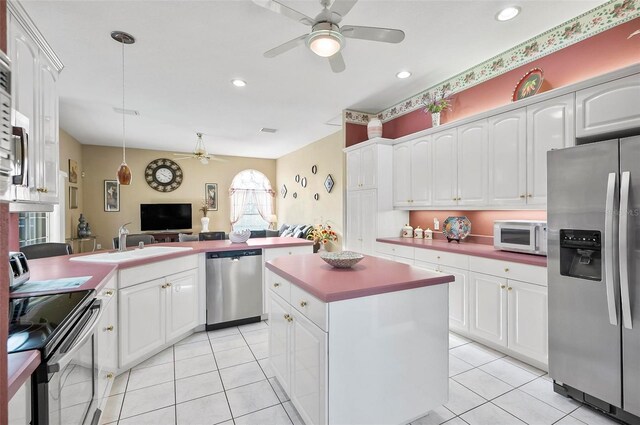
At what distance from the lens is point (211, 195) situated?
810 centimetres

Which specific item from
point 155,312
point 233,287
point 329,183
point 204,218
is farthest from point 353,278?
point 204,218

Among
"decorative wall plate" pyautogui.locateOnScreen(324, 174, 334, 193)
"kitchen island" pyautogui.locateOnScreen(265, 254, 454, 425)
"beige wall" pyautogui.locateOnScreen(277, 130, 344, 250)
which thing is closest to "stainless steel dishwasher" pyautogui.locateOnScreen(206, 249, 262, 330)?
"kitchen island" pyautogui.locateOnScreen(265, 254, 454, 425)

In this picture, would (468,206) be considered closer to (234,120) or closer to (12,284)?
(12,284)

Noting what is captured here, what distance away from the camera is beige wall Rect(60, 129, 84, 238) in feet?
17.9

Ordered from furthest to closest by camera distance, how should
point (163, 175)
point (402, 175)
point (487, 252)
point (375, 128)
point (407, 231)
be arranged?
point (163, 175), point (375, 128), point (407, 231), point (402, 175), point (487, 252)

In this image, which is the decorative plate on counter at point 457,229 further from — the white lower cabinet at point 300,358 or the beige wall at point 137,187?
the beige wall at point 137,187

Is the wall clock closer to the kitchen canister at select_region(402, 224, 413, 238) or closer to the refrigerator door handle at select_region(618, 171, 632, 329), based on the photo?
the kitchen canister at select_region(402, 224, 413, 238)

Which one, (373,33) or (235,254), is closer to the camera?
(373,33)

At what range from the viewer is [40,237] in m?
4.68

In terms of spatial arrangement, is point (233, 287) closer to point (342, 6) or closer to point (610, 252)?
point (342, 6)

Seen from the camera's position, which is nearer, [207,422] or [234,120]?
[207,422]

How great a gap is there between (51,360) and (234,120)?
4.61 m

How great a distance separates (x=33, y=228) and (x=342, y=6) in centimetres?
535

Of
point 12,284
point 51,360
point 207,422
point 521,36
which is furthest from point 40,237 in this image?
point 521,36
